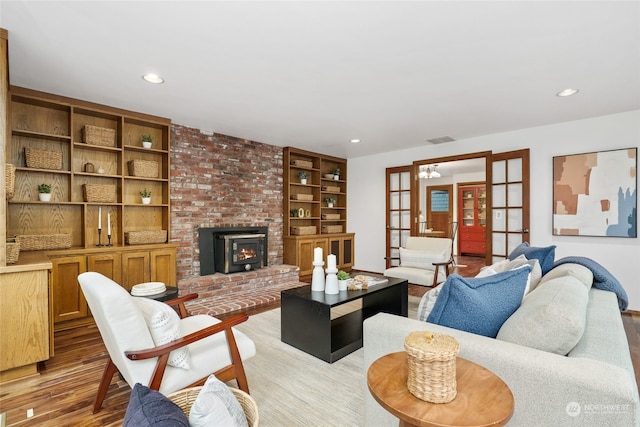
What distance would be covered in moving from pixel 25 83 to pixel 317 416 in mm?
3914

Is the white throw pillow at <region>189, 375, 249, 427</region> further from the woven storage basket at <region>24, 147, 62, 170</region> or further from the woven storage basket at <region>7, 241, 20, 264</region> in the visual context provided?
the woven storage basket at <region>24, 147, 62, 170</region>

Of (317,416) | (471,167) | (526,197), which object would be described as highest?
(471,167)

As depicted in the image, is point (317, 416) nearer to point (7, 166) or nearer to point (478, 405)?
point (478, 405)

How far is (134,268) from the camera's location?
12.1 feet

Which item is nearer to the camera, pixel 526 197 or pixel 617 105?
pixel 617 105

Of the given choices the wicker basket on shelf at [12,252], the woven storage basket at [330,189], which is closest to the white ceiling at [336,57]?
the wicker basket on shelf at [12,252]

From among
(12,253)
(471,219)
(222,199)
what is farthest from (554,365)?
(471,219)

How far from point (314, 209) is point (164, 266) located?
3.15 metres

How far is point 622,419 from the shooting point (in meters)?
0.90

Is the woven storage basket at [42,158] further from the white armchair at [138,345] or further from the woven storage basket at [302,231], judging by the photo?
the woven storage basket at [302,231]

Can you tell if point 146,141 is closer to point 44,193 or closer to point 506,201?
point 44,193

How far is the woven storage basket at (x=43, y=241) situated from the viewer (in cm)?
311

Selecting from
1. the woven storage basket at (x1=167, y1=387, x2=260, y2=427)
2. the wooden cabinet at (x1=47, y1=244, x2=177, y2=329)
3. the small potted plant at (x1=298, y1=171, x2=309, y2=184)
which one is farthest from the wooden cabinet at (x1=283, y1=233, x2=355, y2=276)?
the woven storage basket at (x1=167, y1=387, x2=260, y2=427)

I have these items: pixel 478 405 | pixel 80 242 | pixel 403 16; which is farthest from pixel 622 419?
pixel 80 242
